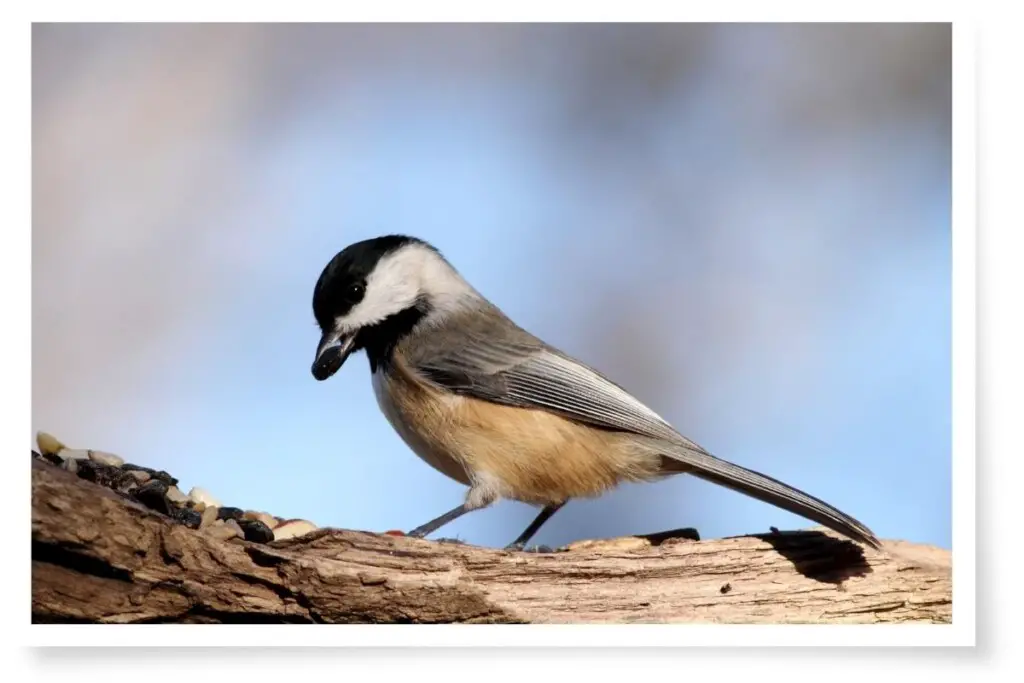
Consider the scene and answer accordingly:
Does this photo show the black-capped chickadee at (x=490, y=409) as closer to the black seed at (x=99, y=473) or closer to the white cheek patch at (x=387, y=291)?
the white cheek patch at (x=387, y=291)

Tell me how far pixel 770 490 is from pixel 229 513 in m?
1.20

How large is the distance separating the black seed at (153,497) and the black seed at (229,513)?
0.12 metres

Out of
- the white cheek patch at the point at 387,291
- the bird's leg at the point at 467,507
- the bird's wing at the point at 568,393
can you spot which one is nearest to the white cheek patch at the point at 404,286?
the white cheek patch at the point at 387,291

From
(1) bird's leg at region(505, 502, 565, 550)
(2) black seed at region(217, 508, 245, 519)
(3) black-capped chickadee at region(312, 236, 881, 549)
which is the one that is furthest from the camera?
(1) bird's leg at region(505, 502, 565, 550)

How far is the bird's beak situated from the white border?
0.59 m

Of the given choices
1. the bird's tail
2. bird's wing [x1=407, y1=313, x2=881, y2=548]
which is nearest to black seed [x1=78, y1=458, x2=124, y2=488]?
bird's wing [x1=407, y1=313, x2=881, y2=548]

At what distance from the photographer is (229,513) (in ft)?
7.07

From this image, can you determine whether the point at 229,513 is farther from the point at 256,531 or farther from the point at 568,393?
the point at 568,393

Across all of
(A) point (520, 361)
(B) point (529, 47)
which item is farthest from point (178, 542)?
(B) point (529, 47)

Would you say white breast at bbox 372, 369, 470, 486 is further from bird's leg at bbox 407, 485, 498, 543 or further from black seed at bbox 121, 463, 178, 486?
black seed at bbox 121, 463, 178, 486

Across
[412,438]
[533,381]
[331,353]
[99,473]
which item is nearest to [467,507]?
[412,438]

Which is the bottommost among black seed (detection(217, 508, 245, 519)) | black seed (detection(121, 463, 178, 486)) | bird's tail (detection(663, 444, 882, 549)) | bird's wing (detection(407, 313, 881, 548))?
black seed (detection(217, 508, 245, 519))

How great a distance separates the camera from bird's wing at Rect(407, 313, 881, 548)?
2213 millimetres
